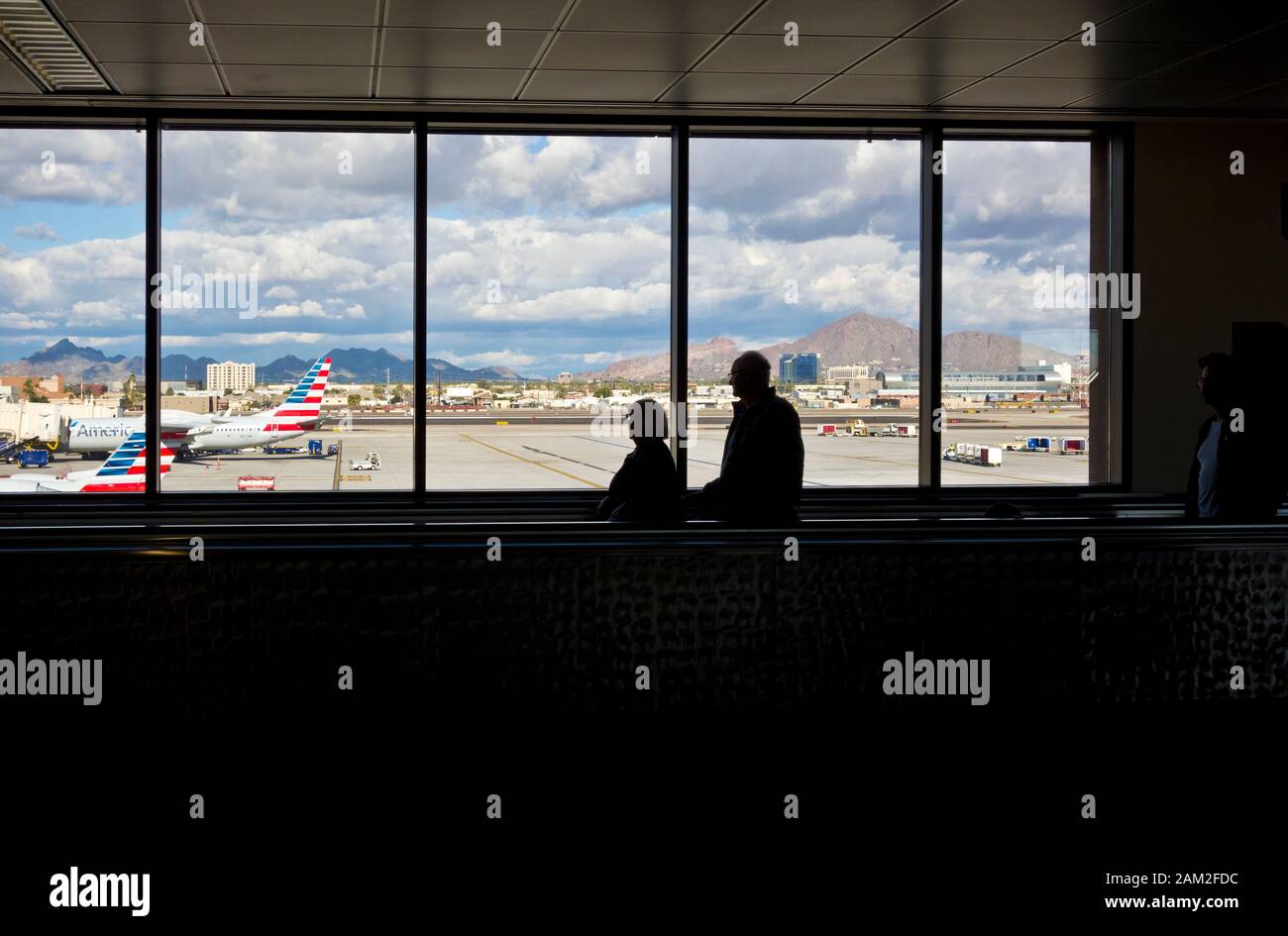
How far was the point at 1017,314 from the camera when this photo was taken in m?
6.64

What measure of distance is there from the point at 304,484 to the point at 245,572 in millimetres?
4749

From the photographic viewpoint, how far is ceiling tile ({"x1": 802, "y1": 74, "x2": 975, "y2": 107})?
5.47 m

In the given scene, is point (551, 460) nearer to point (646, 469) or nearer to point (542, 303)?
point (542, 303)

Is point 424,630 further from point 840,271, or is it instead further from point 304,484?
point 840,271

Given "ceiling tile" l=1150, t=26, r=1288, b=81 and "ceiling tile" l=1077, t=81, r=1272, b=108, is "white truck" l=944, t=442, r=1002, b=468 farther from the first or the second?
"ceiling tile" l=1150, t=26, r=1288, b=81

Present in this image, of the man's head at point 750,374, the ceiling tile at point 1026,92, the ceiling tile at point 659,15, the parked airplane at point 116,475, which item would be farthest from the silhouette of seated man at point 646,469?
the parked airplane at point 116,475

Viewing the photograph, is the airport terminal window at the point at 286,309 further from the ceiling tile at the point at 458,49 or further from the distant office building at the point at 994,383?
the distant office building at the point at 994,383

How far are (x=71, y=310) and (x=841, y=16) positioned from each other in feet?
13.6

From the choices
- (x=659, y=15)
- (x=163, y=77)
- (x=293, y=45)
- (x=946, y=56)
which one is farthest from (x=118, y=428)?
(x=946, y=56)

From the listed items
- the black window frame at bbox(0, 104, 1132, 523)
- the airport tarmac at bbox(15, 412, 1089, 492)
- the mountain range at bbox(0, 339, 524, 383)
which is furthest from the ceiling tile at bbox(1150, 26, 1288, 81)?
the mountain range at bbox(0, 339, 524, 383)

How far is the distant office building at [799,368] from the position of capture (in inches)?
263

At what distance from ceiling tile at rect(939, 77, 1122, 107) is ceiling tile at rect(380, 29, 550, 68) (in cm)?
215

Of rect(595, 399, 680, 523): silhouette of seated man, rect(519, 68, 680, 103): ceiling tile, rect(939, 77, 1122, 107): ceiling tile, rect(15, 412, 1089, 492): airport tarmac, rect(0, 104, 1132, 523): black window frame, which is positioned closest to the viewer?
rect(595, 399, 680, 523): silhouette of seated man

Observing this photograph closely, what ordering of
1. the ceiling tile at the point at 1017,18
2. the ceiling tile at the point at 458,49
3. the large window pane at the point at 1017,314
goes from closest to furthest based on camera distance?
the ceiling tile at the point at 1017,18, the ceiling tile at the point at 458,49, the large window pane at the point at 1017,314
